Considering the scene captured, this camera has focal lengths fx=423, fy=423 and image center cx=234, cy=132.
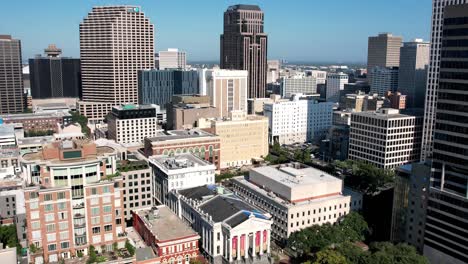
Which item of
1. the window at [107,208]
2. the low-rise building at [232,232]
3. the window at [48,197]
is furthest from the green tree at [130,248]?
the low-rise building at [232,232]

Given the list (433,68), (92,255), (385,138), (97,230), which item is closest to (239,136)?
(385,138)

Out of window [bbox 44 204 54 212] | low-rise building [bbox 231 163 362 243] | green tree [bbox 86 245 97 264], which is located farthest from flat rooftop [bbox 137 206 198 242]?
low-rise building [bbox 231 163 362 243]

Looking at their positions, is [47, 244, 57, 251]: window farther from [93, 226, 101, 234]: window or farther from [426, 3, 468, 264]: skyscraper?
[426, 3, 468, 264]: skyscraper

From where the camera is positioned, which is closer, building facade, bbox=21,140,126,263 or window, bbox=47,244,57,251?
building facade, bbox=21,140,126,263

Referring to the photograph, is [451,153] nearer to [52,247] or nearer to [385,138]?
[385,138]

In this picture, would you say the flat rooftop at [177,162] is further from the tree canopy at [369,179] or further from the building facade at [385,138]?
the building facade at [385,138]

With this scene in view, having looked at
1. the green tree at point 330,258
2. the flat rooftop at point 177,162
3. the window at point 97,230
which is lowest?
the green tree at point 330,258

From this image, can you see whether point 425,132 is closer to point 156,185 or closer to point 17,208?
point 156,185
